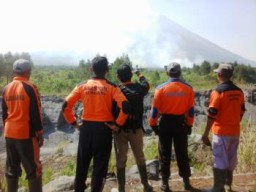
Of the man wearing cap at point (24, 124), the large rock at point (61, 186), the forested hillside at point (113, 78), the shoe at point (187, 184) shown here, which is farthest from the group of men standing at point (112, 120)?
the forested hillside at point (113, 78)

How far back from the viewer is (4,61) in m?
41.1

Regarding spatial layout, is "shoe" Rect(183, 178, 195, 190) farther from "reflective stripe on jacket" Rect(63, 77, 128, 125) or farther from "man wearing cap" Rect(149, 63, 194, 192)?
"reflective stripe on jacket" Rect(63, 77, 128, 125)

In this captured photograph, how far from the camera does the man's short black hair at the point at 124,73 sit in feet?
17.0

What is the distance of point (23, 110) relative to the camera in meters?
4.79

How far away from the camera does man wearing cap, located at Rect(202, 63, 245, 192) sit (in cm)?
495

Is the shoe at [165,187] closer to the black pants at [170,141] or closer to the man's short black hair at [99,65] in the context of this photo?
the black pants at [170,141]

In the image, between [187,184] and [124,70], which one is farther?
[187,184]

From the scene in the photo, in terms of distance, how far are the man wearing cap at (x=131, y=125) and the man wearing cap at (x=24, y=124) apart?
1072 mm

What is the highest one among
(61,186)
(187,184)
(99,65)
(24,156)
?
(99,65)

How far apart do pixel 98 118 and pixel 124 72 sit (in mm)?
774

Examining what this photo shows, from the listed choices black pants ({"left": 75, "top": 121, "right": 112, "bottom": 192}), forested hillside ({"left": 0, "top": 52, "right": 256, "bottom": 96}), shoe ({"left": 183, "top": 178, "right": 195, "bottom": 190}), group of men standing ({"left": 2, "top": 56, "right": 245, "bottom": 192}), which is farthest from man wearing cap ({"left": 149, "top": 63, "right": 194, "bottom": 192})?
forested hillside ({"left": 0, "top": 52, "right": 256, "bottom": 96})

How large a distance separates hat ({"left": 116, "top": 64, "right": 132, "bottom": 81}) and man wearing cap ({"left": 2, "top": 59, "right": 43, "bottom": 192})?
43.2 inches

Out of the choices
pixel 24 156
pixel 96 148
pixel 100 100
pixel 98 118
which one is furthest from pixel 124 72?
pixel 24 156

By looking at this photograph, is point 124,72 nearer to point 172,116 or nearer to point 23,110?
point 172,116
